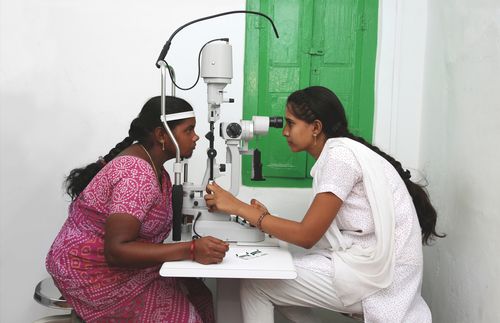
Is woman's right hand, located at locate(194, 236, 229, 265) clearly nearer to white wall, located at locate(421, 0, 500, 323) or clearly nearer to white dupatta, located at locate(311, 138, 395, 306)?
white dupatta, located at locate(311, 138, 395, 306)

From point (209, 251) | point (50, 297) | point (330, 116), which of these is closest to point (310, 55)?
point (330, 116)

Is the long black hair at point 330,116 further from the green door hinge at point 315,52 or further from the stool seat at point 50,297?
the stool seat at point 50,297

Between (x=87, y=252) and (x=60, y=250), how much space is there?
0.32 feet

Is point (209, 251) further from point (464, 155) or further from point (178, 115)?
point (464, 155)

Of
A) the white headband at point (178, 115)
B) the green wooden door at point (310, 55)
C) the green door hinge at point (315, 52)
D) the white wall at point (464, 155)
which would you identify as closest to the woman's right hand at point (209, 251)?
the white headband at point (178, 115)

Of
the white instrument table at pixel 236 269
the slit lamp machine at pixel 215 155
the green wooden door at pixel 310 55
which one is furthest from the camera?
the green wooden door at pixel 310 55

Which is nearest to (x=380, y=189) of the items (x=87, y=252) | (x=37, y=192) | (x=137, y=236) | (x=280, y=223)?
→ (x=280, y=223)

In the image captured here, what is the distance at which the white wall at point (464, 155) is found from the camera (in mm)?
1812

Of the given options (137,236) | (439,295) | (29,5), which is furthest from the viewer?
(29,5)

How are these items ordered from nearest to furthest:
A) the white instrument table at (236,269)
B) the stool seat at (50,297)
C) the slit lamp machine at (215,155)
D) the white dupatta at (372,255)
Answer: the white instrument table at (236,269) < the white dupatta at (372,255) < the slit lamp machine at (215,155) < the stool seat at (50,297)

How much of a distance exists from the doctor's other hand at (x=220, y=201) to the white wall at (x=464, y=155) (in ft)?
2.69

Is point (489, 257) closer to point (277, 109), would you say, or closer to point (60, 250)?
point (277, 109)

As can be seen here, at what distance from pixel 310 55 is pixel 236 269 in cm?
136

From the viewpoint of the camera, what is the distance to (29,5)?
2648 mm
